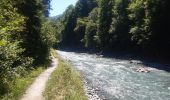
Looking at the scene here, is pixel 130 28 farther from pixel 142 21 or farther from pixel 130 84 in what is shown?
pixel 130 84

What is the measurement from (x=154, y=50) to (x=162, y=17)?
666 centimetres

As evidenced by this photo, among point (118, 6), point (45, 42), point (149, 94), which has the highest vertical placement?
point (118, 6)

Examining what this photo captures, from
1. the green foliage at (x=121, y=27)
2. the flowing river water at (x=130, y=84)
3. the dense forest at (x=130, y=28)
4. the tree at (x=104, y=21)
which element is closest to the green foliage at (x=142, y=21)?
the dense forest at (x=130, y=28)

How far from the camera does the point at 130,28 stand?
77938mm

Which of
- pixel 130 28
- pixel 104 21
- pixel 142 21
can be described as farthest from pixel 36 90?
pixel 104 21

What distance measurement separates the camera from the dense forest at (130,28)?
202 ft

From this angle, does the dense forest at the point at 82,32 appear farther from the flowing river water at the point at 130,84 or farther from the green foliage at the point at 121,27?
the flowing river water at the point at 130,84

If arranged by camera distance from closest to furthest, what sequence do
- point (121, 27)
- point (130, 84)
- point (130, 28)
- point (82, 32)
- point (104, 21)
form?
point (130, 84) < point (130, 28) < point (121, 27) < point (104, 21) < point (82, 32)

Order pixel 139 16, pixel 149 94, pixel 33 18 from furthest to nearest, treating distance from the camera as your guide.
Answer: pixel 139 16, pixel 33 18, pixel 149 94

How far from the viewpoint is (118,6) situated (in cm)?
8512

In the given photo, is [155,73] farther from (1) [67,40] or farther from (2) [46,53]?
(1) [67,40]

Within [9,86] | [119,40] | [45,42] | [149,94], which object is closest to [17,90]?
[9,86]

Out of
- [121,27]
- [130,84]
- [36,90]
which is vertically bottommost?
[130,84]

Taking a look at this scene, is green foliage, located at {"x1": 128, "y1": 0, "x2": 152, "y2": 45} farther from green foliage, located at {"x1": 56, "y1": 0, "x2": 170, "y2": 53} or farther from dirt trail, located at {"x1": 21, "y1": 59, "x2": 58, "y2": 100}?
dirt trail, located at {"x1": 21, "y1": 59, "x2": 58, "y2": 100}
